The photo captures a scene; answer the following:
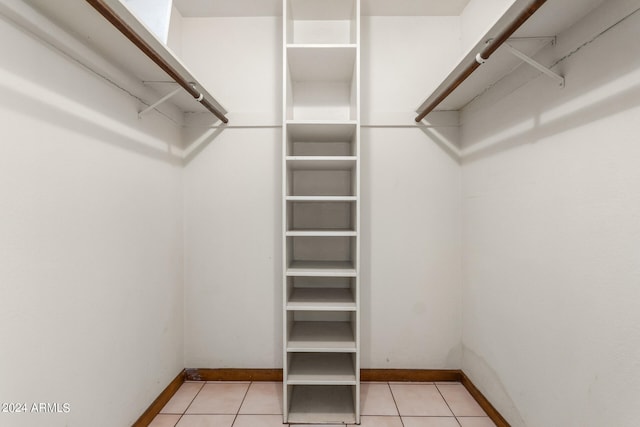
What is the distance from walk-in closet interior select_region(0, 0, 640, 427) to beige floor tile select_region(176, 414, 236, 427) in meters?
0.02

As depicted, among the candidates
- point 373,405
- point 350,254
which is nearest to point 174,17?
point 350,254

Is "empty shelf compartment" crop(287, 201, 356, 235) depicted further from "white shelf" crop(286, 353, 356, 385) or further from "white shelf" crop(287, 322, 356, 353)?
"white shelf" crop(286, 353, 356, 385)

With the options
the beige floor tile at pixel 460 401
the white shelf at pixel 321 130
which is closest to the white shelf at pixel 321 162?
the white shelf at pixel 321 130

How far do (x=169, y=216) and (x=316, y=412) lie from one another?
4.65 feet

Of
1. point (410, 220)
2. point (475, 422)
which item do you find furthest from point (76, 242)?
point (475, 422)

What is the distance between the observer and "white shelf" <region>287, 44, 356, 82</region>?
1.80m

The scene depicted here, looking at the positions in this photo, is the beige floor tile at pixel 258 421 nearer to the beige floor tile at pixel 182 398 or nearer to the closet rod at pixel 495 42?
the beige floor tile at pixel 182 398

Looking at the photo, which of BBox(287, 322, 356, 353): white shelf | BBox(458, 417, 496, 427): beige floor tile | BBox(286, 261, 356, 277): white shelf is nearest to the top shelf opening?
BBox(286, 261, 356, 277): white shelf

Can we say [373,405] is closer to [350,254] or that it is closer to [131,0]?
[350,254]

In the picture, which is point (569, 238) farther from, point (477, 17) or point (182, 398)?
point (182, 398)

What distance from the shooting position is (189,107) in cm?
206

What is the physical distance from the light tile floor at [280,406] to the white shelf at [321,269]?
798mm

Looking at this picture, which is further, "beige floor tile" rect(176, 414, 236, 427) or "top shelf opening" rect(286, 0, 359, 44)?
"top shelf opening" rect(286, 0, 359, 44)

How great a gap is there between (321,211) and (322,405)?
3.84 ft
